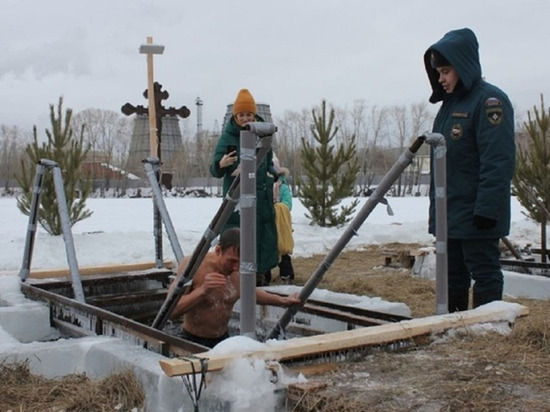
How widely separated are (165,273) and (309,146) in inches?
332

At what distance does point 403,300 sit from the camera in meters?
6.77

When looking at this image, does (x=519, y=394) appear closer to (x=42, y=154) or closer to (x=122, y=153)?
(x=42, y=154)

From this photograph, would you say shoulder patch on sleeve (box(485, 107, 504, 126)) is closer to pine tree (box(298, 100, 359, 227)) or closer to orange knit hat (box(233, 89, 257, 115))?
orange knit hat (box(233, 89, 257, 115))

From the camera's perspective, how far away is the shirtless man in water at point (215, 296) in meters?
3.78

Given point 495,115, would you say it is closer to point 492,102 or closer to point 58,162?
point 492,102

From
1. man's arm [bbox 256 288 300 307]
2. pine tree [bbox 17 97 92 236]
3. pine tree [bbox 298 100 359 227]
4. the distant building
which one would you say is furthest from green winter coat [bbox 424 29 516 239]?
the distant building

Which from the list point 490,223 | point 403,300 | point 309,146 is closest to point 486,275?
point 490,223

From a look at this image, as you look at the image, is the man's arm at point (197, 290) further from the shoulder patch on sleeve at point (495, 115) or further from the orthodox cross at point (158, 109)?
the orthodox cross at point (158, 109)

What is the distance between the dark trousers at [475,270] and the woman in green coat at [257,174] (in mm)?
1327

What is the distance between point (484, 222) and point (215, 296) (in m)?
1.65

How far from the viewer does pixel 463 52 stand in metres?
3.96

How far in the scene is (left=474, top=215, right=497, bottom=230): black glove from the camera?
12.2 feet

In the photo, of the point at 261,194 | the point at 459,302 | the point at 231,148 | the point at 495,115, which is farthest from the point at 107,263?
the point at 495,115

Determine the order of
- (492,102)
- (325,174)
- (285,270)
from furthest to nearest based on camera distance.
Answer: (325,174), (285,270), (492,102)
